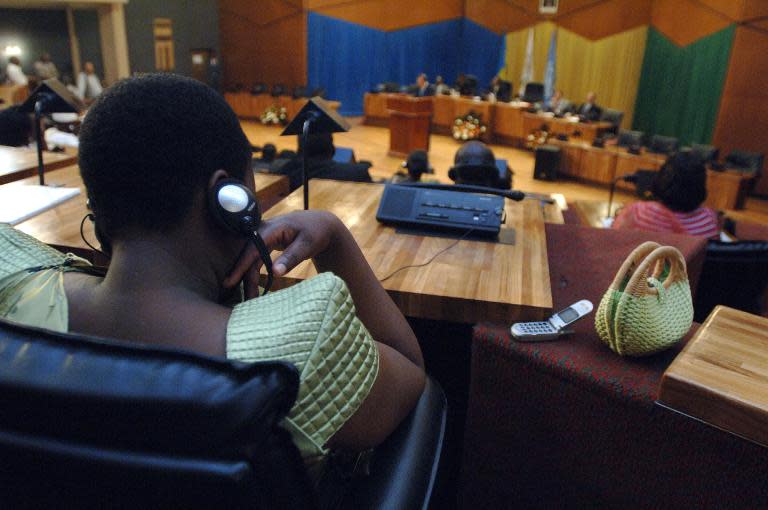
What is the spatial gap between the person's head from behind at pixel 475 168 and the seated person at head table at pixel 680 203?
768mm

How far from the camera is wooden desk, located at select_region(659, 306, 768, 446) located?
89 centimetres

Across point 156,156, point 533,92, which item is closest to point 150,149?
point 156,156

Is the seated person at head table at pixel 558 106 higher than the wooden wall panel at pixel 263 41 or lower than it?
lower

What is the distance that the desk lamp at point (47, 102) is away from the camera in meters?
2.02

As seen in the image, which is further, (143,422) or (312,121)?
(312,121)

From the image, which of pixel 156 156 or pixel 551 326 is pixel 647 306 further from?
pixel 156 156

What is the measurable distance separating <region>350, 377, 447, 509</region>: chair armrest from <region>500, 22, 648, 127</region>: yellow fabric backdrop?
1094cm

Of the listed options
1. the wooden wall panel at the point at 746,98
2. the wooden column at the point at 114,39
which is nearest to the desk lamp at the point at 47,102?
the wooden wall panel at the point at 746,98

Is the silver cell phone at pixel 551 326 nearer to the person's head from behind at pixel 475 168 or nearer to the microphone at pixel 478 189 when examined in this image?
the microphone at pixel 478 189

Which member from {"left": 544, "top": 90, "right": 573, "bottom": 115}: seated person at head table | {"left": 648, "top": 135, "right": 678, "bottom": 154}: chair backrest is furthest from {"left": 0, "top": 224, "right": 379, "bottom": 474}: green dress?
{"left": 544, "top": 90, "right": 573, "bottom": 115}: seated person at head table

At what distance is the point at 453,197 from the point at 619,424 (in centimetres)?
81

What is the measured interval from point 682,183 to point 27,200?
8.47 feet

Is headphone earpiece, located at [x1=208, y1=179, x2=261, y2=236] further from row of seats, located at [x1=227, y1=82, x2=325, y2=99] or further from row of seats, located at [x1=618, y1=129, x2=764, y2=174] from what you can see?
row of seats, located at [x1=227, y1=82, x2=325, y2=99]

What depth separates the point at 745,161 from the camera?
22.2 ft
